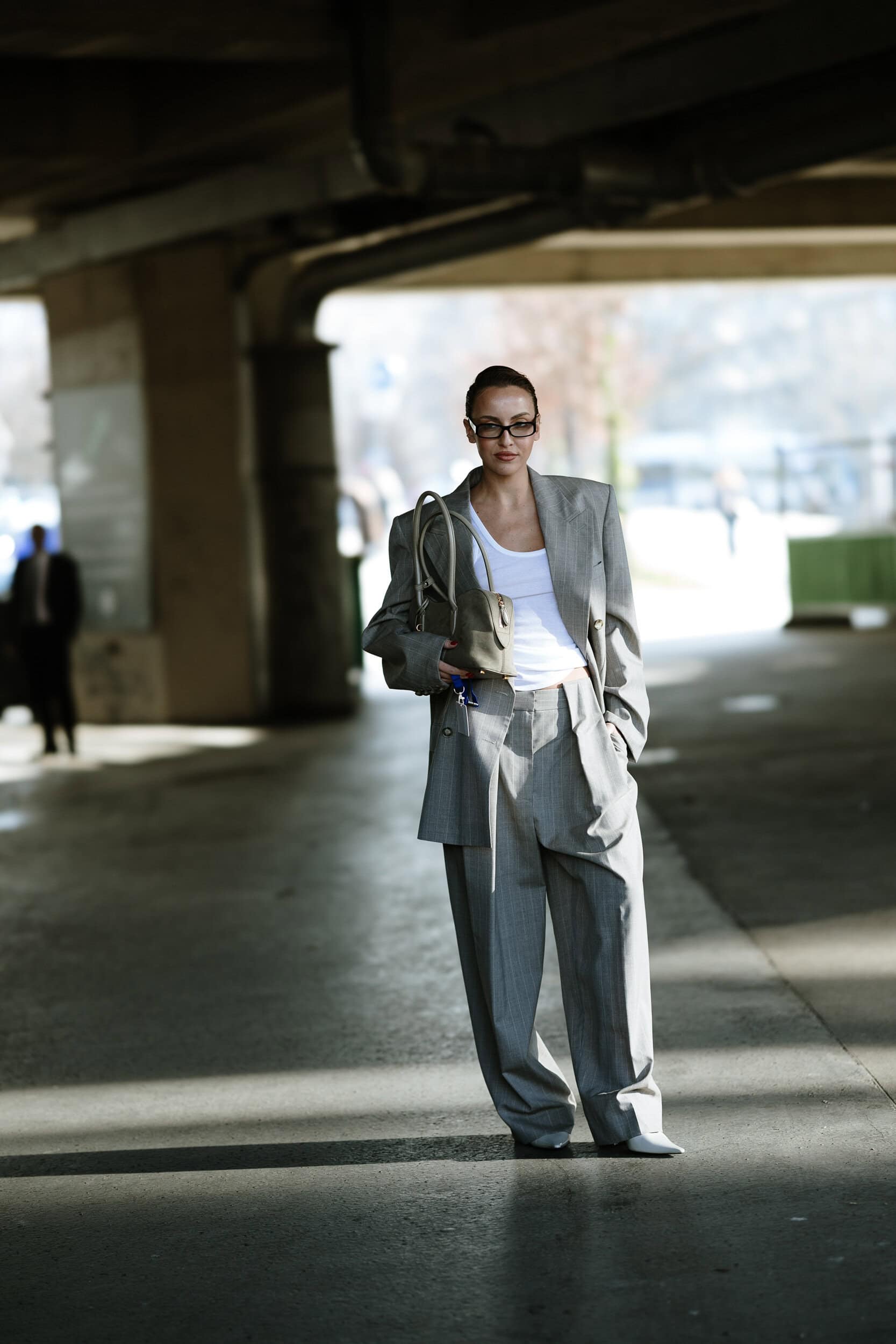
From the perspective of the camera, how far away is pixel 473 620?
172 inches

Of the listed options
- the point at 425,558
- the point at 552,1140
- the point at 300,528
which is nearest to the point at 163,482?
the point at 300,528

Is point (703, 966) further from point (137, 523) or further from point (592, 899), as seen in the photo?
point (137, 523)

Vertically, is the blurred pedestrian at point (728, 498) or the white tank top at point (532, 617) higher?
the blurred pedestrian at point (728, 498)

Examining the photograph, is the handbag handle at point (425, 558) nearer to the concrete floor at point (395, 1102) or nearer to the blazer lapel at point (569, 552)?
the blazer lapel at point (569, 552)

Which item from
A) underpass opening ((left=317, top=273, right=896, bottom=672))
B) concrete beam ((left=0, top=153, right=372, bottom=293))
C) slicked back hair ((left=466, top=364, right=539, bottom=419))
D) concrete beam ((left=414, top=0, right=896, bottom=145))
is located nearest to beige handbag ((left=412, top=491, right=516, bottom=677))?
slicked back hair ((left=466, top=364, right=539, bottom=419))

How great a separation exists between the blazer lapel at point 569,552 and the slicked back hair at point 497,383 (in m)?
0.24

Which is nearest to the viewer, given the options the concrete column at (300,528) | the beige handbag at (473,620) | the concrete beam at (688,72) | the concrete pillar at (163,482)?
the beige handbag at (473,620)

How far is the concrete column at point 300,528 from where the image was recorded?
16.8 metres

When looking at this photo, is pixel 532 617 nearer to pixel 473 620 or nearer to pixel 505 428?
pixel 473 620

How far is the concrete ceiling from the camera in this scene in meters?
11.4

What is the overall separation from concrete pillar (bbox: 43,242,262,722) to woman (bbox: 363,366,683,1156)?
41.2 ft

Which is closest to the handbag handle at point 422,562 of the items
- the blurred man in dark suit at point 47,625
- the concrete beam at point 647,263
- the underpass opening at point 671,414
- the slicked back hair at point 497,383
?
the slicked back hair at point 497,383

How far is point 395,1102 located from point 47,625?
10678 mm

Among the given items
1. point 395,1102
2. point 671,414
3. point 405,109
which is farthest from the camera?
point 671,414
